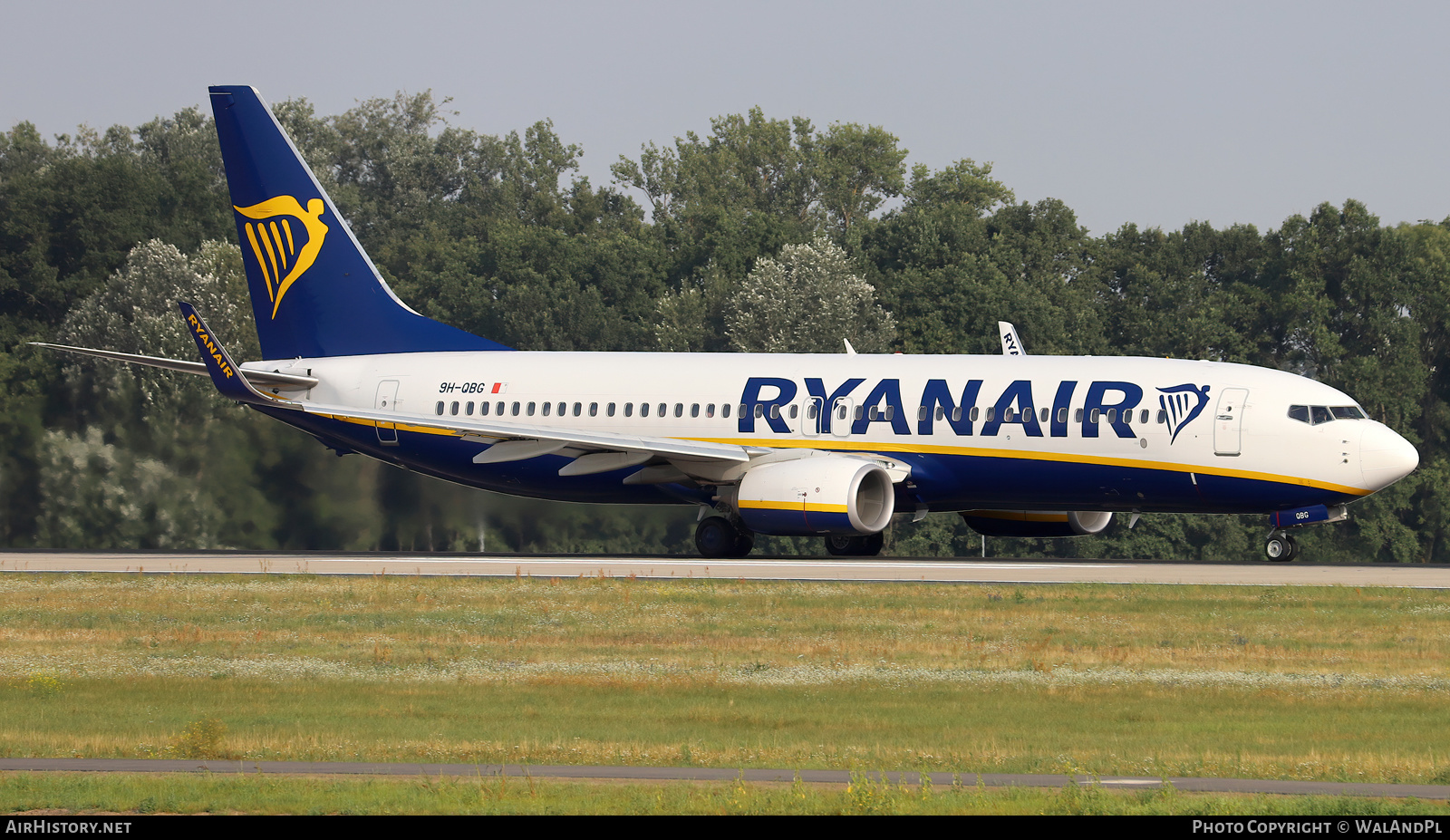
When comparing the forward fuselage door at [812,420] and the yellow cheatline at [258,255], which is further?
the yellow cheatline at [258,255]

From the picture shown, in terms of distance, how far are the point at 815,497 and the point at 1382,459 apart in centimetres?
1063

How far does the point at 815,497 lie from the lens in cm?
3488

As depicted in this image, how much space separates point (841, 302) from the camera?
68062 mm

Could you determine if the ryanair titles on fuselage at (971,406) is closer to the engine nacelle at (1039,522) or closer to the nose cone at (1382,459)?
the nose cone at (1382,459)

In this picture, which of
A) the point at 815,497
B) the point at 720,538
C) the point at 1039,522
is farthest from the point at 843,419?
the point at 1039,522

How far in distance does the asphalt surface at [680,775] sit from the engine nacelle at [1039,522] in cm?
2518

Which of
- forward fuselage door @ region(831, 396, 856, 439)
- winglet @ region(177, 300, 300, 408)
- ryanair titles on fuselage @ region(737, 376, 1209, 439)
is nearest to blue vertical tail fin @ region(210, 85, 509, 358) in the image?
winglet @ region(177, 300, 300, 408)

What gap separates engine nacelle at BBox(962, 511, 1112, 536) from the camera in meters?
38.8

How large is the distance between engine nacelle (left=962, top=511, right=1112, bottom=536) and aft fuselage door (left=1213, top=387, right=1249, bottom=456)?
15.2ft

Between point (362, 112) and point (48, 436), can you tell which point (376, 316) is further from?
point (362, 112)

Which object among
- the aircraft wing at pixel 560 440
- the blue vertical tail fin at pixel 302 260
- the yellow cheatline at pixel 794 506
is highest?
the blue vertical tail fin at pixel 302 260

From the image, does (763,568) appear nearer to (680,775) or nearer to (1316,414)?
(1316,414)

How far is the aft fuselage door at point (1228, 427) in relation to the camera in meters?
34.4

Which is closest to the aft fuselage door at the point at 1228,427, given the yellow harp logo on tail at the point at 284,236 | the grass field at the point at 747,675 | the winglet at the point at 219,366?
the grass field at the point at 747,675
